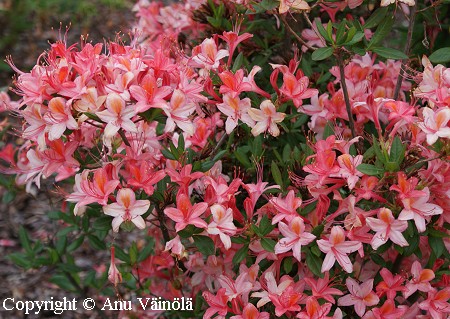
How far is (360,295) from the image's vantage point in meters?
1.80

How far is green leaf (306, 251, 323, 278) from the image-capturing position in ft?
5.57

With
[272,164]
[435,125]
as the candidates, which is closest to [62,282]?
[272,164]

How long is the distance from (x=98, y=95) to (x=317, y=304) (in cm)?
74

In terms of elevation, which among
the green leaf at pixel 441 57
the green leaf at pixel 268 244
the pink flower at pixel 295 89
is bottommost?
the green leaf at pixel 268 244

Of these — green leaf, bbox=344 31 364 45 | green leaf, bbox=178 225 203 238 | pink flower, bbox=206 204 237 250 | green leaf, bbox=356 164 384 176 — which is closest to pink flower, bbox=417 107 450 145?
green leaf, bbox=356 164 384 176

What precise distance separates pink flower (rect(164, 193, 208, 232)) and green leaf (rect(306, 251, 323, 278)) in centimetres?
29

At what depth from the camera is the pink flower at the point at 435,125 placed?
150 centimetres

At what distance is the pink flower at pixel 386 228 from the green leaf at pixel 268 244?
9.8 inches

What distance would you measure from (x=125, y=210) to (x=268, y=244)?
37cm

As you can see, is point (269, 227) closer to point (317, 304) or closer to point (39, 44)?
point (317, 304)

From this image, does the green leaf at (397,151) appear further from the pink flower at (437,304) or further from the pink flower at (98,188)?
the pink flower at (98,188)

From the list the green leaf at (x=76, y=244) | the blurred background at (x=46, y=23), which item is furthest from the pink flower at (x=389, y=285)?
the blurred background at (x=46, y=23)

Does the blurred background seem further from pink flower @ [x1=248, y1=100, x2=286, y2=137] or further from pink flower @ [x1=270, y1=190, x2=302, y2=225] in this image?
pink flower @ [x1=270, y1=190, x2=302, y2=225]

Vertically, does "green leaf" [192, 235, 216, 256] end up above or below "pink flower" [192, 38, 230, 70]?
below
